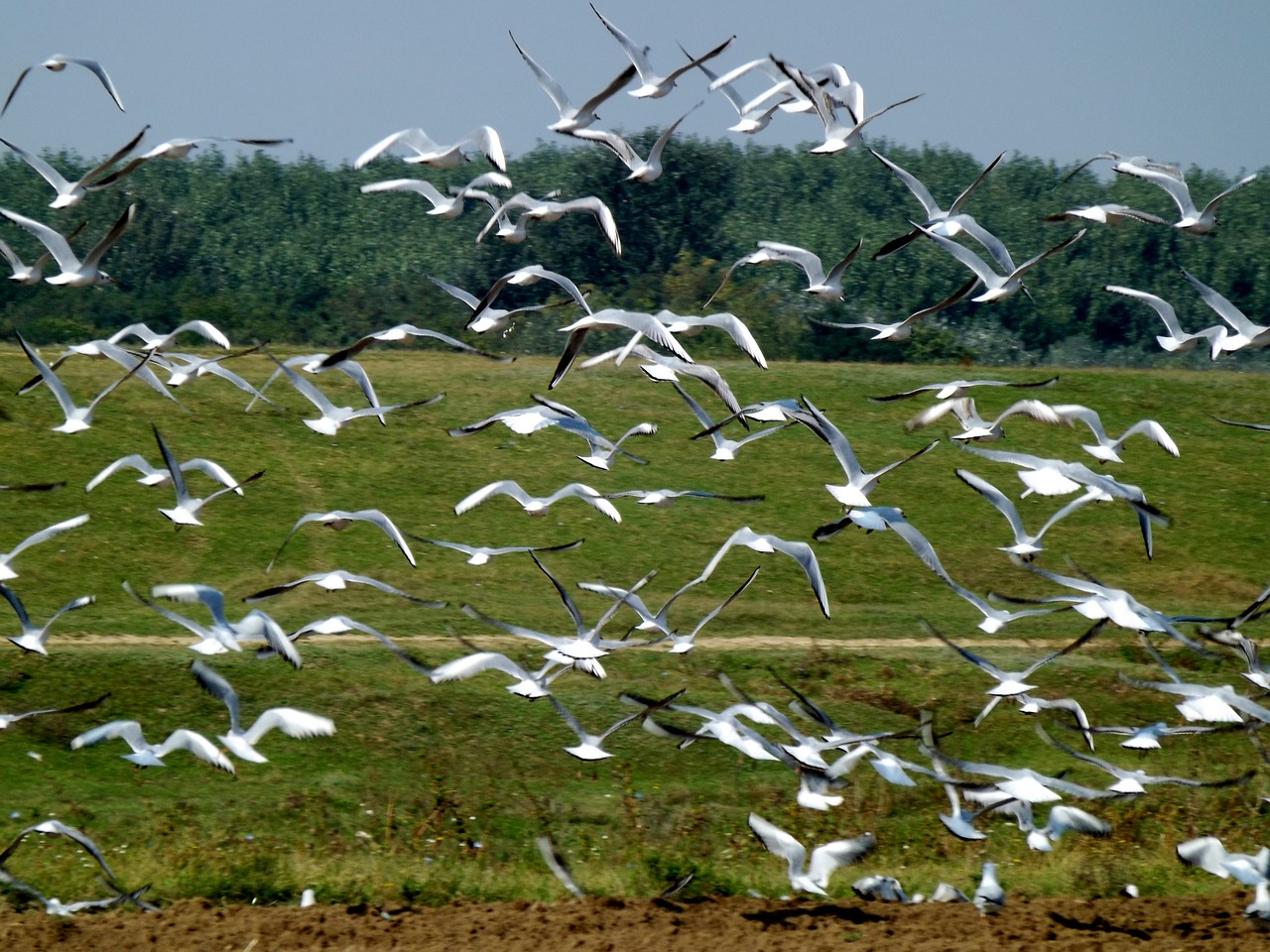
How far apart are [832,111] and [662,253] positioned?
45.5 meters

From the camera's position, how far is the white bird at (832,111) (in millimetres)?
14398

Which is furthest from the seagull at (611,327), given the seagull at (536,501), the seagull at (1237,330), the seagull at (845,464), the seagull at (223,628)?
the seagull at (1237,330)

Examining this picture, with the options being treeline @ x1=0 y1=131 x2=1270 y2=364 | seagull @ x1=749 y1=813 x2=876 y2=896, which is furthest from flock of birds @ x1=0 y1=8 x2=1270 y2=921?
treeline @ x1=0 y1=131 x2=1270 y2=364

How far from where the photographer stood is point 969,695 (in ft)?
59.7

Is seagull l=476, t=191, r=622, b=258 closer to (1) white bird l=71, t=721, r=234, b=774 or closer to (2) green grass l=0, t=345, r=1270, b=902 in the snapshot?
(2) green grass l=0, t=345, r=1270, b=902

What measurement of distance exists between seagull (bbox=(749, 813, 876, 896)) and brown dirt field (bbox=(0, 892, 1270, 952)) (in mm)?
249

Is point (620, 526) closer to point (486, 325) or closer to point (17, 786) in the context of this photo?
point (486, 325)

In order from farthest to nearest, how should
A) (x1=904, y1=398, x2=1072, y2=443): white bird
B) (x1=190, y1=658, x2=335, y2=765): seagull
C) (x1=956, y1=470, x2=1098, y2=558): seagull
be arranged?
(x1=956, y1=470, x2=1098, y2=558): seagull < (x1=904, y1=398, x2=1072, y2=443): white bird < (x1=190, y1=658, x2=335, y2=765): seagull

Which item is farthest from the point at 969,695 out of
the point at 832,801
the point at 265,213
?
the point at 265,213

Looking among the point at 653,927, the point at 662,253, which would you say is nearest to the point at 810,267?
the point at 653,927

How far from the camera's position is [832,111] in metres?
15.5

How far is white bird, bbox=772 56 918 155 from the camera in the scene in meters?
14.4

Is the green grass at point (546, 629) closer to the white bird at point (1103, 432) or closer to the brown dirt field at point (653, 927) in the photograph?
the brown dirt field at point (653, 927)

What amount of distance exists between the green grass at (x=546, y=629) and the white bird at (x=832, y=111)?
5947 millimetres
